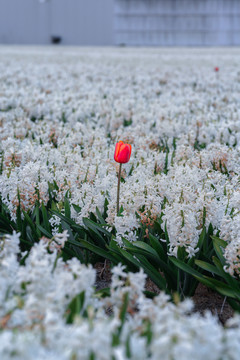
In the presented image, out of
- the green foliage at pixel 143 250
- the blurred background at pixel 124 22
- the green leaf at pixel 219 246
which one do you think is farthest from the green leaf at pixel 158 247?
the blurred background at pixel 124 22

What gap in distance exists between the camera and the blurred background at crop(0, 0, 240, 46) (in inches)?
1951

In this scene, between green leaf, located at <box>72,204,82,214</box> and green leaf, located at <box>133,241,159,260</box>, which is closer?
green leaf, located at <box>133,241,159,260</box>

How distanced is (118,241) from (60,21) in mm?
51585

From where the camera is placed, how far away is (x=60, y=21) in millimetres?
49938

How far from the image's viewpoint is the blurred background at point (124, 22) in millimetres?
49562

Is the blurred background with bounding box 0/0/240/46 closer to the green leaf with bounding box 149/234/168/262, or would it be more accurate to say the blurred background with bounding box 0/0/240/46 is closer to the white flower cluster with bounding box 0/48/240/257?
the white flower cluster with bounding box 0/48/240/257

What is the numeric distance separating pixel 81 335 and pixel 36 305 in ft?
0.82

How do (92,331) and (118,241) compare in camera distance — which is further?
(118,241)

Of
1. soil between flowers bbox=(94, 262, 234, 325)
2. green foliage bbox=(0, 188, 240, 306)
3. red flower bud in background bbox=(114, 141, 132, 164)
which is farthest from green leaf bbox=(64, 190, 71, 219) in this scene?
red flower bud in background bbox=(114, 141, 132, 164)

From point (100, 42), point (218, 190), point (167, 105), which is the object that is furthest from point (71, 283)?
point (100, 42)

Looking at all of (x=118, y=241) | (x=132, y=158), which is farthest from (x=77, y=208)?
(x=132, y=158)

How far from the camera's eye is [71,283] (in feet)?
4.82

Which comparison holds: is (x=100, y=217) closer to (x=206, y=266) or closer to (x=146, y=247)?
(x=146, y=247)

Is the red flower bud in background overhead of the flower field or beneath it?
overhead
